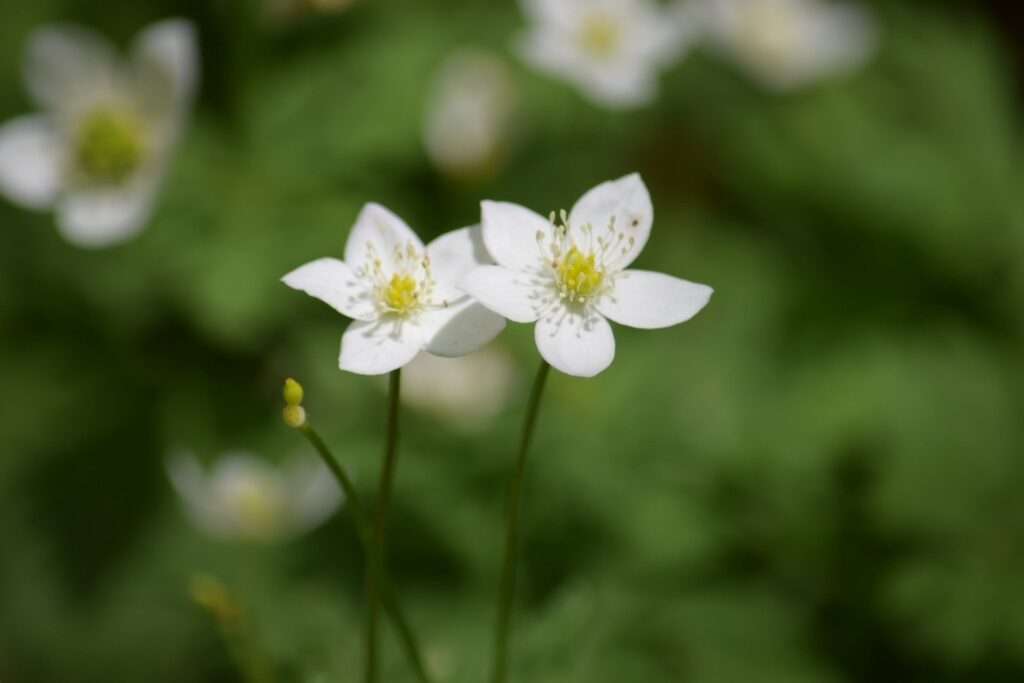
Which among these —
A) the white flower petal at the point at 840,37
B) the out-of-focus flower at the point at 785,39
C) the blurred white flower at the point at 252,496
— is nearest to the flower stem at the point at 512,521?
the blurred white flower at the point at 252,496

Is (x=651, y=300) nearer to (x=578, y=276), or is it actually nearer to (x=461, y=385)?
(x=578, y=276)

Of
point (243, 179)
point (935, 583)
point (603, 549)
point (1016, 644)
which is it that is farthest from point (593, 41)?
point (1016, 644)

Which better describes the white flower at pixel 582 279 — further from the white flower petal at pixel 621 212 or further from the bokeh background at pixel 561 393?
the bokeh background at pixel 561 393

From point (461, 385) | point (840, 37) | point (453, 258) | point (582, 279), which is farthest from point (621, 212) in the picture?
point (840, 37)

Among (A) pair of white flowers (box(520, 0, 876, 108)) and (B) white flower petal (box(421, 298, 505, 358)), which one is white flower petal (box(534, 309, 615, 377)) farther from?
(A) pair of white flowers (box(520, 0, 876, 108))

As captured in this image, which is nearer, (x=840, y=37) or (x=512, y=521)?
(x=512, y=521)

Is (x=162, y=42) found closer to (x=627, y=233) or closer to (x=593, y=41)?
(x=593, y=41)
